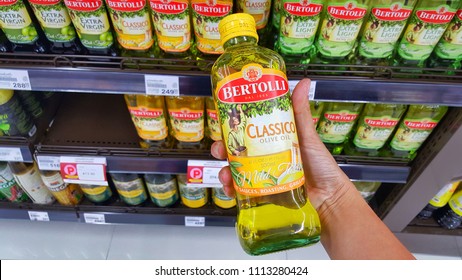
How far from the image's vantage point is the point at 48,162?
1.30 metres

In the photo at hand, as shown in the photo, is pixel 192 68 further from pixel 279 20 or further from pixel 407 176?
pixel 407 176

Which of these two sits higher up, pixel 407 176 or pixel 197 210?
pixel 407 176

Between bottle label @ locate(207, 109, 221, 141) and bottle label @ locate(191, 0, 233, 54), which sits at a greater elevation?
bottle label @ locate(191, 0, 233, 54)

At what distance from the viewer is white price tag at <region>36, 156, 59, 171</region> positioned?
1288 mm

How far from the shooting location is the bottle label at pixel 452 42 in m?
0.96

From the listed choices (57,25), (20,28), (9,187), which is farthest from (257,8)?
(9,187)

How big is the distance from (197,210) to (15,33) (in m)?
0.94

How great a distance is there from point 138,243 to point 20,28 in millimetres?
1087

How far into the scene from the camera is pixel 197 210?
1623mm

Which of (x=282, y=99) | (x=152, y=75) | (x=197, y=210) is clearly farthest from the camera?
(x=197, y=210)

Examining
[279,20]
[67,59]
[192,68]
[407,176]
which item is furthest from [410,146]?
[67,59]

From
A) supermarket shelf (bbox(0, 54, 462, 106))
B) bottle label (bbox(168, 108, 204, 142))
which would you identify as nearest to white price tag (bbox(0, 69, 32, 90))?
supermarket shelf (bbox(0, 54, 462, 106))

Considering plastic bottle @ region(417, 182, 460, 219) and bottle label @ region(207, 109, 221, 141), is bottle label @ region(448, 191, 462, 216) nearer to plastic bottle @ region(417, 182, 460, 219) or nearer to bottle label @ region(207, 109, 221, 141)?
plastic bottle @ region(417, 182, 460, 219)

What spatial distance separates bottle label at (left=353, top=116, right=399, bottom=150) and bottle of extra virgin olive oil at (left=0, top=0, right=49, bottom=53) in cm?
99
